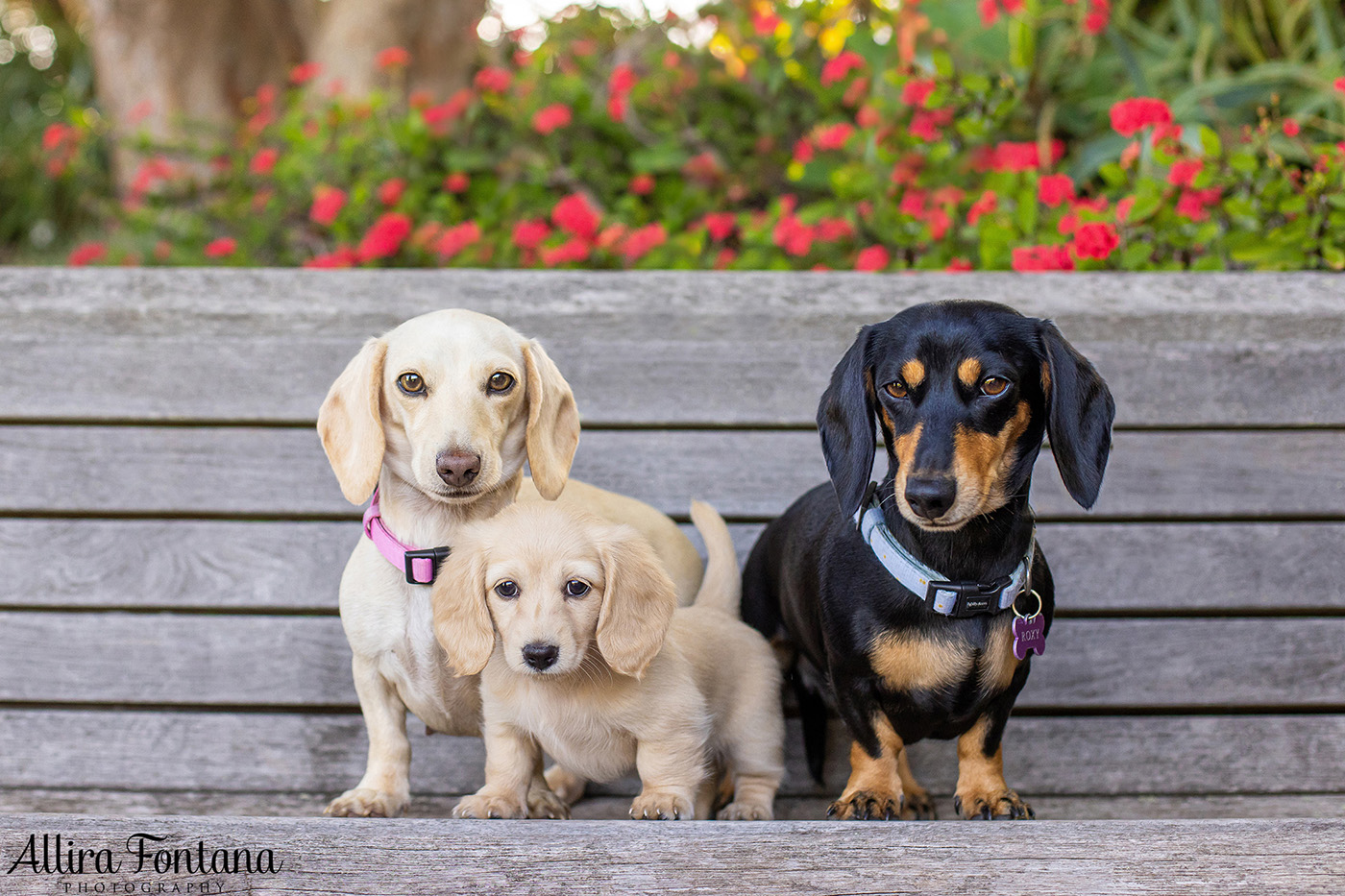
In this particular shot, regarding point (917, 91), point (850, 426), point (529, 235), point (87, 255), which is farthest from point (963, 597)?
point (87, 255)

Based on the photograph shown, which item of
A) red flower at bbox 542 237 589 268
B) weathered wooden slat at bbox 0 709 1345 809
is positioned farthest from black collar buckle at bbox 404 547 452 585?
red flower at bbox 542 237 589 268

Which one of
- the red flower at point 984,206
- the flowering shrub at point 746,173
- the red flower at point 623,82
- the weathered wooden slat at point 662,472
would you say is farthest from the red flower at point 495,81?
the weathered wooden slat at point 662,472

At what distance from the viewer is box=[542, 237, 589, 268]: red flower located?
3.00m

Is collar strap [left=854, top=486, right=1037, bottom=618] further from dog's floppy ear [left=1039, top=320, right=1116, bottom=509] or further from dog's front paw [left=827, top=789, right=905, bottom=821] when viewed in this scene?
dog's front paw [left=827, top=789, right=905, bottom=821]

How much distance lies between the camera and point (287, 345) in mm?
2219

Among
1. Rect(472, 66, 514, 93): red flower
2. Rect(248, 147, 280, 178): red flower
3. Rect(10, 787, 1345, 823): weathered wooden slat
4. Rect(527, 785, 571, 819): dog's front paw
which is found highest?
Rect(472, 66, 514, 93): red flower

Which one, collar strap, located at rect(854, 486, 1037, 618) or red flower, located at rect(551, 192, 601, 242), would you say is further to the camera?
red flower, located at rect(551, 192, 601, 242)

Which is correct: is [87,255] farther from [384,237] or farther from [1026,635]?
[1026,635]

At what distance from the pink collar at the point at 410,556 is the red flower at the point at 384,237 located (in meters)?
1.65

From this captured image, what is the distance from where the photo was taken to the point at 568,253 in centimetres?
301

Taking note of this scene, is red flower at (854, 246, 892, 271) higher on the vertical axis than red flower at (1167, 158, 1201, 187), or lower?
lower

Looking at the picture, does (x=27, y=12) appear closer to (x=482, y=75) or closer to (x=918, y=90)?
(x=482, y=75)

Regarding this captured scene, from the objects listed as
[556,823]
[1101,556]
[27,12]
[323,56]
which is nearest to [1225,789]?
[1101,556]

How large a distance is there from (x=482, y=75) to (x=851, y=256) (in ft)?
4.88
